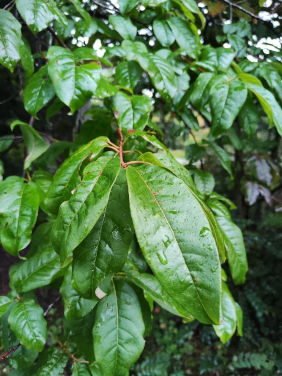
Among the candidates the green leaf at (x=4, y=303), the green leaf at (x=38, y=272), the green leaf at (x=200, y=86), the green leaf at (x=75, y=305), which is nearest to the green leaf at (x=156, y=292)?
the green leaf at (x=75, y=305)

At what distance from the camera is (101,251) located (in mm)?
489

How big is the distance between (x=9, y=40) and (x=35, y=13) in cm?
10

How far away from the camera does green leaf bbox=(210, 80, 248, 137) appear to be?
0.80 meters

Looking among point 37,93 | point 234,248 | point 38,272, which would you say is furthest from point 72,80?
point 234,248

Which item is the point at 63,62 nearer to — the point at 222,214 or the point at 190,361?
the point at 222,214

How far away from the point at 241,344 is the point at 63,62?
91.0 inches

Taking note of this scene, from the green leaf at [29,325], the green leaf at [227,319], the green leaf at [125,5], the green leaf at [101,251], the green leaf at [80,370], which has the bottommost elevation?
the green leaf at [227,319]

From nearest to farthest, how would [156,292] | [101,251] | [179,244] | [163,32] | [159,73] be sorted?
1. [179,244]
2. [101,251]
3. [156,292]
4. [159,73]
5. [163,32]

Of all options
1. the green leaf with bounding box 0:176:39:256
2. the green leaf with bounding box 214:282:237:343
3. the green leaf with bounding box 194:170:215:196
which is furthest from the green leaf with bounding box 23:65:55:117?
the green leaf with bounding box 214:282:237:343

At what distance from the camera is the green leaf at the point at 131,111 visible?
2.56ft

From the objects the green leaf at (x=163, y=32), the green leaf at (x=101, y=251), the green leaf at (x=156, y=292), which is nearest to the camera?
the green leaf at (x=101, y=251)

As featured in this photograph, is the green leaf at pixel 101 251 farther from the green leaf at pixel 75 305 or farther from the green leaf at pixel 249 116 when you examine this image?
the green leaf at pixel 249 116

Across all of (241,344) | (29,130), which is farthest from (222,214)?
(241,344)

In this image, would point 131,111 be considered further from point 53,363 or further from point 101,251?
point 53,363
